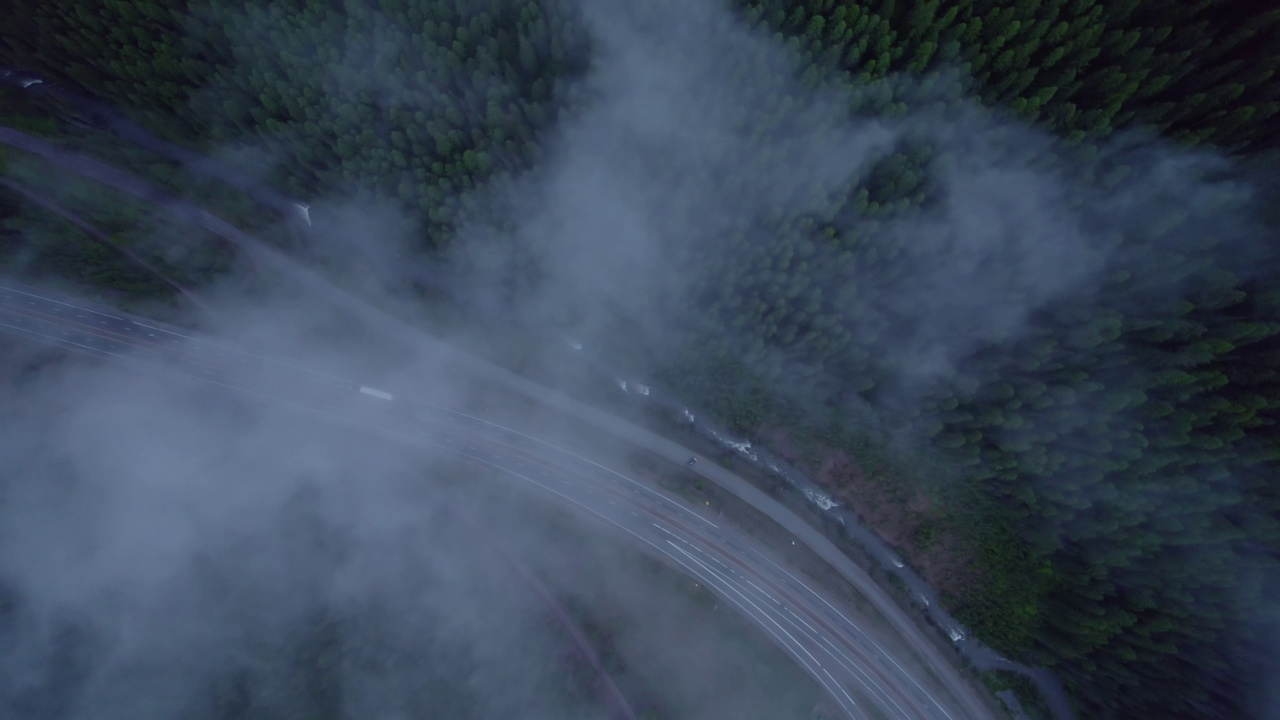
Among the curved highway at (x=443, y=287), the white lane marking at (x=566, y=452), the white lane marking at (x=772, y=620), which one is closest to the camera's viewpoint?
the white lane marking at (x=772, y=620)

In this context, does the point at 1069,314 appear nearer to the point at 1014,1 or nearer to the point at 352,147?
the point at 1014,1

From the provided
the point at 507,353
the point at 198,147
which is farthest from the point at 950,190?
the point at 198,147

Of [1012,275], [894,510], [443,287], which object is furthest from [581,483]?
[1012,275]

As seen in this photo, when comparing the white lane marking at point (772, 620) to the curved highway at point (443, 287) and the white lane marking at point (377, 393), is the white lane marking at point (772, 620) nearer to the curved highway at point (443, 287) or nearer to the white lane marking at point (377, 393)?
the curved highway at point (443, 287)

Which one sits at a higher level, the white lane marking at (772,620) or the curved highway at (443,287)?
the curved highway at (443,287)

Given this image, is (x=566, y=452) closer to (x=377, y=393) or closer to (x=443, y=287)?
(x=377, y=393)

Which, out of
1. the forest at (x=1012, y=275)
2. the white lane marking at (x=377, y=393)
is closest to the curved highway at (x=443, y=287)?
the forest at (x=1012, y=275)

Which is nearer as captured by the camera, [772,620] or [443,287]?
[772,620]

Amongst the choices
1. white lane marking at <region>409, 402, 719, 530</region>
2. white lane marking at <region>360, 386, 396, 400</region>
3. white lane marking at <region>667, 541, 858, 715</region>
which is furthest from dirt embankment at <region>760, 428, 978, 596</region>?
white lane marking at <region>360, 386, 396, 400</region>
